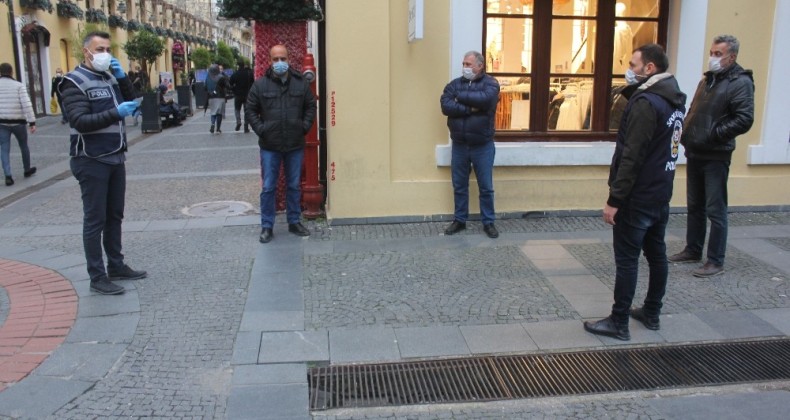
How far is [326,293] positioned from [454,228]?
87.0 inches

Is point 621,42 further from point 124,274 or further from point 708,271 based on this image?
point 124,274

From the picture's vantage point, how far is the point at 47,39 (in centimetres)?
2494

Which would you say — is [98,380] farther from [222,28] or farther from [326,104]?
[222,28]

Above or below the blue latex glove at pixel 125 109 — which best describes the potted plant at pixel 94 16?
above

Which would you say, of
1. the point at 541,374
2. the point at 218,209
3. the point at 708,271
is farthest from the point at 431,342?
the point at 218,209

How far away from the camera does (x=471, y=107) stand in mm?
6801

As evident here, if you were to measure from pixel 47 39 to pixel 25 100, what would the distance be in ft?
55.2

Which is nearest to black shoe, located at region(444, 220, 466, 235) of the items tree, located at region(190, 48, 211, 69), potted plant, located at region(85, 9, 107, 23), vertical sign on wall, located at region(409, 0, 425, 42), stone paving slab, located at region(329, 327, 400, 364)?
vertical sign on wall, located at region(409, 0, 425, 42)

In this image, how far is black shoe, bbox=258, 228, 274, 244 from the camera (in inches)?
269

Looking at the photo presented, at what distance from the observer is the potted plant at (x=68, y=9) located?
26141 mm

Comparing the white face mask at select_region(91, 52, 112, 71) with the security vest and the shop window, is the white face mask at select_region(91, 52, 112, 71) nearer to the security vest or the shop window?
the security vest

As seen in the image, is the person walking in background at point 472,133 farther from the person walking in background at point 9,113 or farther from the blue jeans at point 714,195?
the person walking in background at point 9,113

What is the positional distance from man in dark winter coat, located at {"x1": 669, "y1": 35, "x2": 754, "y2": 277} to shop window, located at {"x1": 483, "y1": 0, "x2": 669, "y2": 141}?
2020mm

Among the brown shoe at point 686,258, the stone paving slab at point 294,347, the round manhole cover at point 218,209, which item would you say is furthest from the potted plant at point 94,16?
the brown shoe at point 686,258
